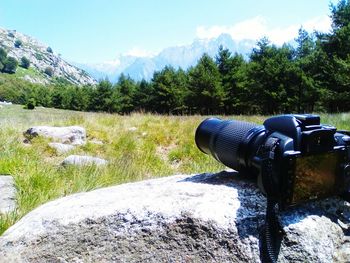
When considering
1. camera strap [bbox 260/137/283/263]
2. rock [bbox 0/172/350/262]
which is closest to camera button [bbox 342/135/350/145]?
rock [bbox 0/172/350/262]

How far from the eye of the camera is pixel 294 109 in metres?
36.6

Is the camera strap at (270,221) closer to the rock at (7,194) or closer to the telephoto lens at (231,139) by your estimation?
the telephoto lens at (231,139)

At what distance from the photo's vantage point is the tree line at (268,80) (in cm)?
3061

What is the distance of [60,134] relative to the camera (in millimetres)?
8297

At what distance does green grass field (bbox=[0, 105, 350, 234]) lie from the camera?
12.0 feet

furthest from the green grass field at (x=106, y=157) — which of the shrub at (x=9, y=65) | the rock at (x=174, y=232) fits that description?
the shrub at (x=9, y=65)

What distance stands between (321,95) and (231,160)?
3188 cm

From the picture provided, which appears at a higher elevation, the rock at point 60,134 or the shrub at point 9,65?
the shrub at point 9,65

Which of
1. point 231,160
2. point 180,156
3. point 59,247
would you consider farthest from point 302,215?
point 180,156

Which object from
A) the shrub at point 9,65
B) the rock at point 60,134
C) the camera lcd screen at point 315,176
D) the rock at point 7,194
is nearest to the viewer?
the camera lcd screen at point 315,176

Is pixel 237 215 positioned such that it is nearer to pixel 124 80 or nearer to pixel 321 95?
pixel 321 95

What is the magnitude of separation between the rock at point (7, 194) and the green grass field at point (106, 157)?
0.06 metres

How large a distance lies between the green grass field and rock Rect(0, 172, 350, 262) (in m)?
0.90

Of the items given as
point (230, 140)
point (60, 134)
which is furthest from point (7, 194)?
point (60, 134)
